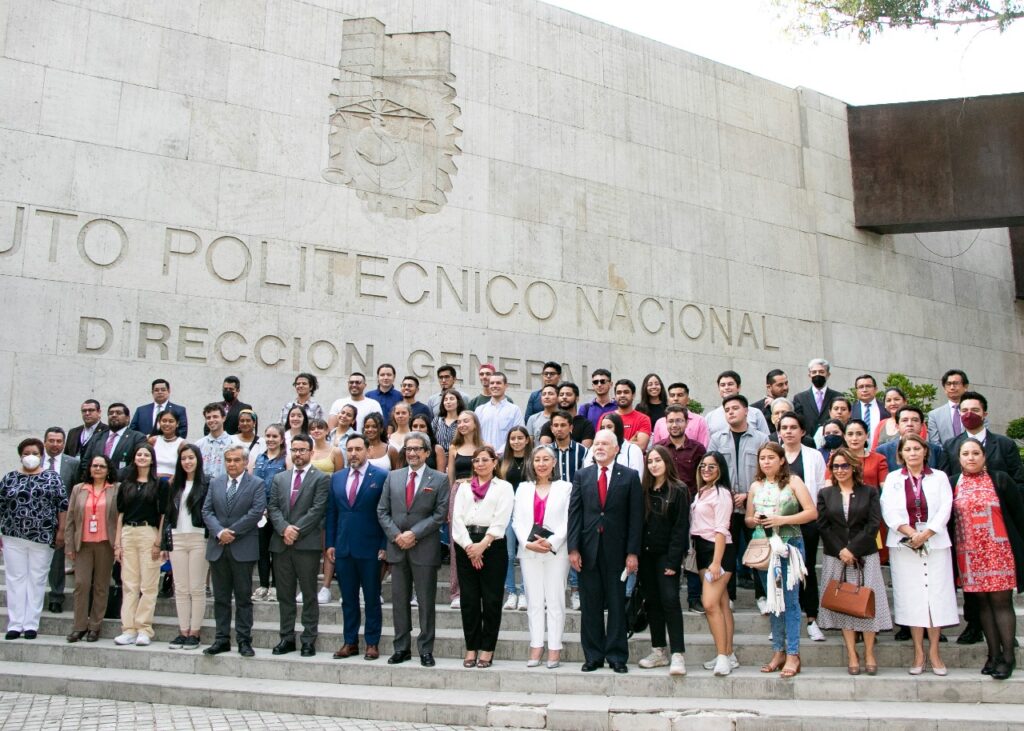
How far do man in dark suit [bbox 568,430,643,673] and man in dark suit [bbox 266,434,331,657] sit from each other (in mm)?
2123

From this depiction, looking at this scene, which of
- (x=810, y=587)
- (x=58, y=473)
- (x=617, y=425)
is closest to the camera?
(x=810, y=587)

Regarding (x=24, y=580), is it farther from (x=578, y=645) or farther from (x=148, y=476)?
(x=578, y=645)

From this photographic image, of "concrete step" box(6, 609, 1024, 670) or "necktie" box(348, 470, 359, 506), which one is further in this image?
"necktie" box(348, 470, 359, 506)

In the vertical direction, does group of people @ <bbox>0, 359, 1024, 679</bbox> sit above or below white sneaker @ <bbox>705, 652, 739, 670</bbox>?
above

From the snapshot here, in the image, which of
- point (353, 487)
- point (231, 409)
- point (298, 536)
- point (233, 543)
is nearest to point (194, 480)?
point (233, 543)

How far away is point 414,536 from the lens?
6.88 meters

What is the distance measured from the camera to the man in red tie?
273 inches

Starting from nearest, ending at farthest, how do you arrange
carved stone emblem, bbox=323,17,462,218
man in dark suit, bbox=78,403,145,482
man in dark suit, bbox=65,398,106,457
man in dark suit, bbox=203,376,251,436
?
man in dark suit, bbox=78,403,145,482
man in dark suit, bbox=65,398,106,457
man in dark suit, bbox=203,376,251,436
carved stone emblem, bbox=323,17,462,218

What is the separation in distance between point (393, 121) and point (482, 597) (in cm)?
753

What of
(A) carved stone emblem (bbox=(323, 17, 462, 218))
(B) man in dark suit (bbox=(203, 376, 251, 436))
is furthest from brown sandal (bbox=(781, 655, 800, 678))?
(A) carved stone emblem (bbox=(323, 17, 462, 218))

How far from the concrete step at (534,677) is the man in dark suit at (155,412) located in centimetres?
236

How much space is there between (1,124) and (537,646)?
8.54m

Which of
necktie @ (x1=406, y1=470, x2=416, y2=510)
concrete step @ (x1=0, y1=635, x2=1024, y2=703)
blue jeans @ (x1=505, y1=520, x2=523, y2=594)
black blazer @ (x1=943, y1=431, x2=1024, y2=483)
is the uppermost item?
black blazer @ (x1=943, y1=431, x2=1024, y2=483)

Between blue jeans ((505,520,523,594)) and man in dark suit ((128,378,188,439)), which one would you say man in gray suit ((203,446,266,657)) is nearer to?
man in dark suit ((128,378,188,439))
